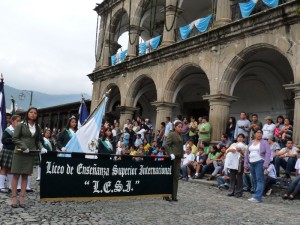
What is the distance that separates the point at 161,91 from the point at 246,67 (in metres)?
4.54

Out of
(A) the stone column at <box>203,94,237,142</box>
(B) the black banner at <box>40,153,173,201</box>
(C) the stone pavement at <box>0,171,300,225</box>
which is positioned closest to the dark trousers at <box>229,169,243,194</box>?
(C) the stone pavement at <box>0,171,300,225</box>

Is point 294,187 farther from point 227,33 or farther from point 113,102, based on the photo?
point 113,102

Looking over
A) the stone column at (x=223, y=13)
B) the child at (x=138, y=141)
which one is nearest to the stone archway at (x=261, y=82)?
the stone column at (x=223, y=13)

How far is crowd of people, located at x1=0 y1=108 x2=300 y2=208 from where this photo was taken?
6410mm

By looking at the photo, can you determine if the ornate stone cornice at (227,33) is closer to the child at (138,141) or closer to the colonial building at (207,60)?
the colonial building at (207,60)

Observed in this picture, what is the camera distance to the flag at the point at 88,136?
304 inches

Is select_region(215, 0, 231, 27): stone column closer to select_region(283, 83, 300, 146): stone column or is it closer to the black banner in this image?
select_region(283, 83, 300, 146): stone column

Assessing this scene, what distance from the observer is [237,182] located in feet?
32.1

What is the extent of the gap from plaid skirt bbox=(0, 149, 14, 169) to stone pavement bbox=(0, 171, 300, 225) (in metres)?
0.64

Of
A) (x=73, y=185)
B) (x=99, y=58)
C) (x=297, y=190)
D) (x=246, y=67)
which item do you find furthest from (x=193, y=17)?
(x=73, y=185)

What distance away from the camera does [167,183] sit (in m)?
7.82

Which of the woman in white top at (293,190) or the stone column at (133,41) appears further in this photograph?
the stone column at (133,41)

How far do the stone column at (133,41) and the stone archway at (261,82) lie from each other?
256 inches

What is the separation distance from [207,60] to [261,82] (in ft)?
12.8
